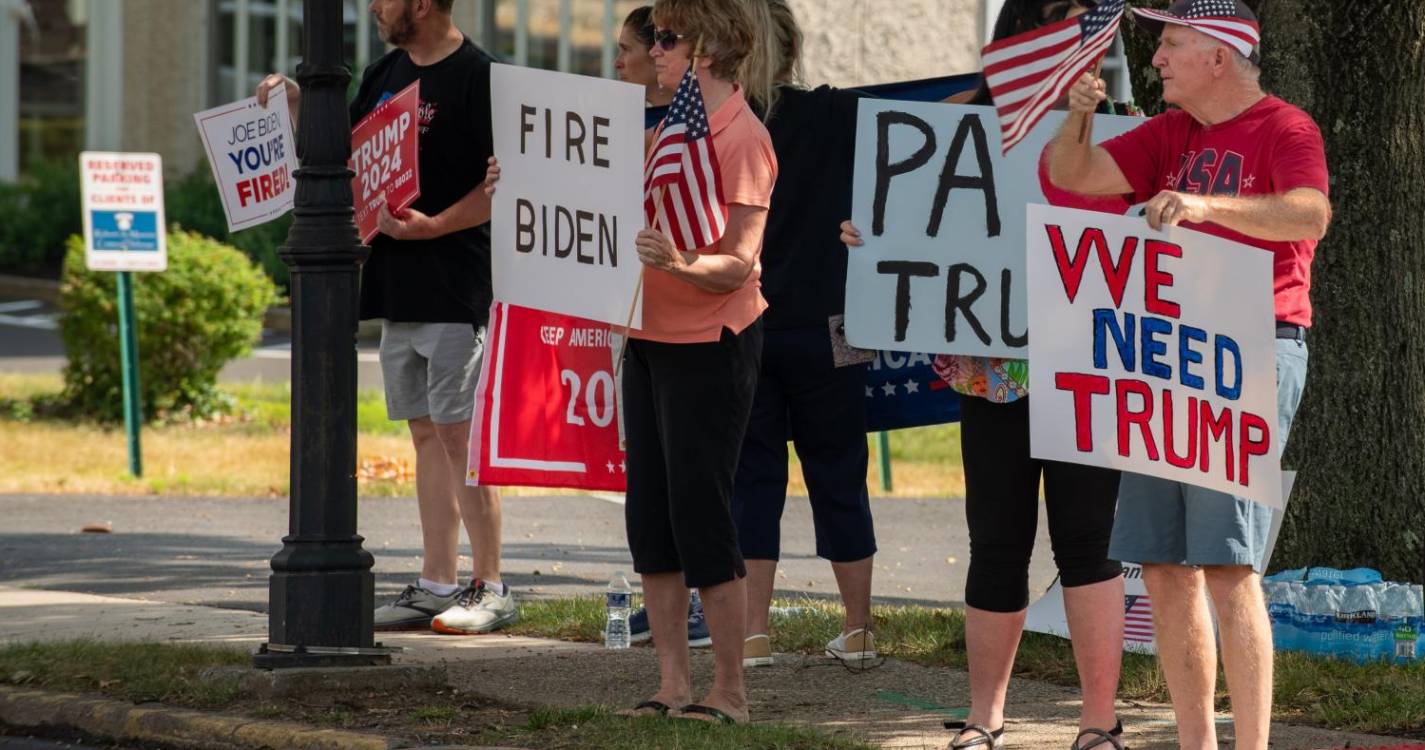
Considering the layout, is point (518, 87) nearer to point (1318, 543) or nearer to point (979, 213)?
point (979, 213)

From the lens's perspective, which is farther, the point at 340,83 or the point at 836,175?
the point at 836,175

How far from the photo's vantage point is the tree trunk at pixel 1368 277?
272 inches

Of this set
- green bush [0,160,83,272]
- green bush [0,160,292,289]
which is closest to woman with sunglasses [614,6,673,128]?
green bush [0,160,292,289]

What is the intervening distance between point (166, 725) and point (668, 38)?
234 centimetres

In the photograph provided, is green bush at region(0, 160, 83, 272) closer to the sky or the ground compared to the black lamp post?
closer to the sky

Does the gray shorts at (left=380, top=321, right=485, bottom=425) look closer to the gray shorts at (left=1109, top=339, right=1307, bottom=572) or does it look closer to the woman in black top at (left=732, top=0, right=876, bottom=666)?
the woman in black top at (left=732, top=0, right=876, bottom=666)

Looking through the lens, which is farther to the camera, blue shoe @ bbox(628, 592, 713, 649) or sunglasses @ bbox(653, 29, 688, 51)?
blue shoe @ bbox(628, 592, 713, 649)

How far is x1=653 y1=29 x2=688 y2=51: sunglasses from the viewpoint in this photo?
5.51 m

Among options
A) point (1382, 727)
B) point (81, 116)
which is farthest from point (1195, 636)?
point (81, 116)

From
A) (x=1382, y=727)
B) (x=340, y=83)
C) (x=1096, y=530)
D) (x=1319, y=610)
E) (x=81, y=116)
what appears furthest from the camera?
(x=81, y=116)

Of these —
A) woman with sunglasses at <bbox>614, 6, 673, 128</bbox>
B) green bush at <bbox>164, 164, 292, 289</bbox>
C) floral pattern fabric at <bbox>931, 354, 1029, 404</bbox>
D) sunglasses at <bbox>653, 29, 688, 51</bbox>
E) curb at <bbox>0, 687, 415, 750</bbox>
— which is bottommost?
curb at <bbox>0, 687, 415, 750</bbox>

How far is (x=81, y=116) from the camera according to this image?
3500cm

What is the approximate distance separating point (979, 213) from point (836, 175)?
61 cm

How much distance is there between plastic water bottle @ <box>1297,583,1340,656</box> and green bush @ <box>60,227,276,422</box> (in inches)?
433
